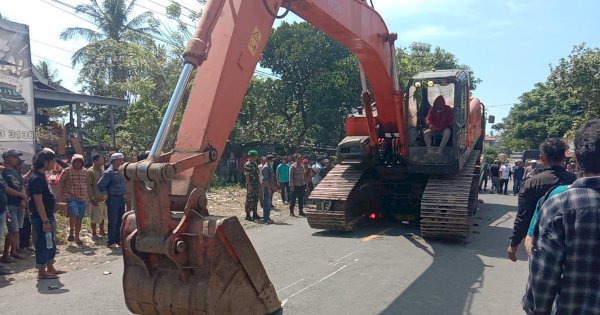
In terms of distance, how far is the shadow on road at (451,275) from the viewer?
545 cm

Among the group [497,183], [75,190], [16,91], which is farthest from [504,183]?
[16,91]

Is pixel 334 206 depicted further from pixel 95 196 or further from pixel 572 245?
pixel 572 245

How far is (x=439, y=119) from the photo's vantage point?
32.5 ft

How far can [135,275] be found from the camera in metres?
4.09

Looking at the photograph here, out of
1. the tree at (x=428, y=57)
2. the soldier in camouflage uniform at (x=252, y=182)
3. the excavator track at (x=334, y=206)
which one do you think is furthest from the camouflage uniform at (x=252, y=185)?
the tree at (x=428, y=57)

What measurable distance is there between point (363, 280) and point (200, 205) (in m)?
3.10

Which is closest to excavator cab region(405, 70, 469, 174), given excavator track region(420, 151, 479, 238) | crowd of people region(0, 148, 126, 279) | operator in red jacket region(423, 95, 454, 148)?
operator in red jacket region(423, 95, 454, 148)

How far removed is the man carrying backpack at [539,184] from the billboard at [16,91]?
13548 millimetres

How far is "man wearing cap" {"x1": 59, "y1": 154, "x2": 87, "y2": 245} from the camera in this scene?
8.95m

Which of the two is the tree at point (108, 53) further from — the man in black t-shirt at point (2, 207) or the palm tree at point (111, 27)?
the man in black t-shirt at point (2, 207)

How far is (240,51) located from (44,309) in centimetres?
366

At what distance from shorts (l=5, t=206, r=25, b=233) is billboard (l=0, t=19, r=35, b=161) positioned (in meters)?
6.66

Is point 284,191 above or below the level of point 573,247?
below

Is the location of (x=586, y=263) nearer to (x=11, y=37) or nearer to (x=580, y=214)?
(x=580, y=214)
